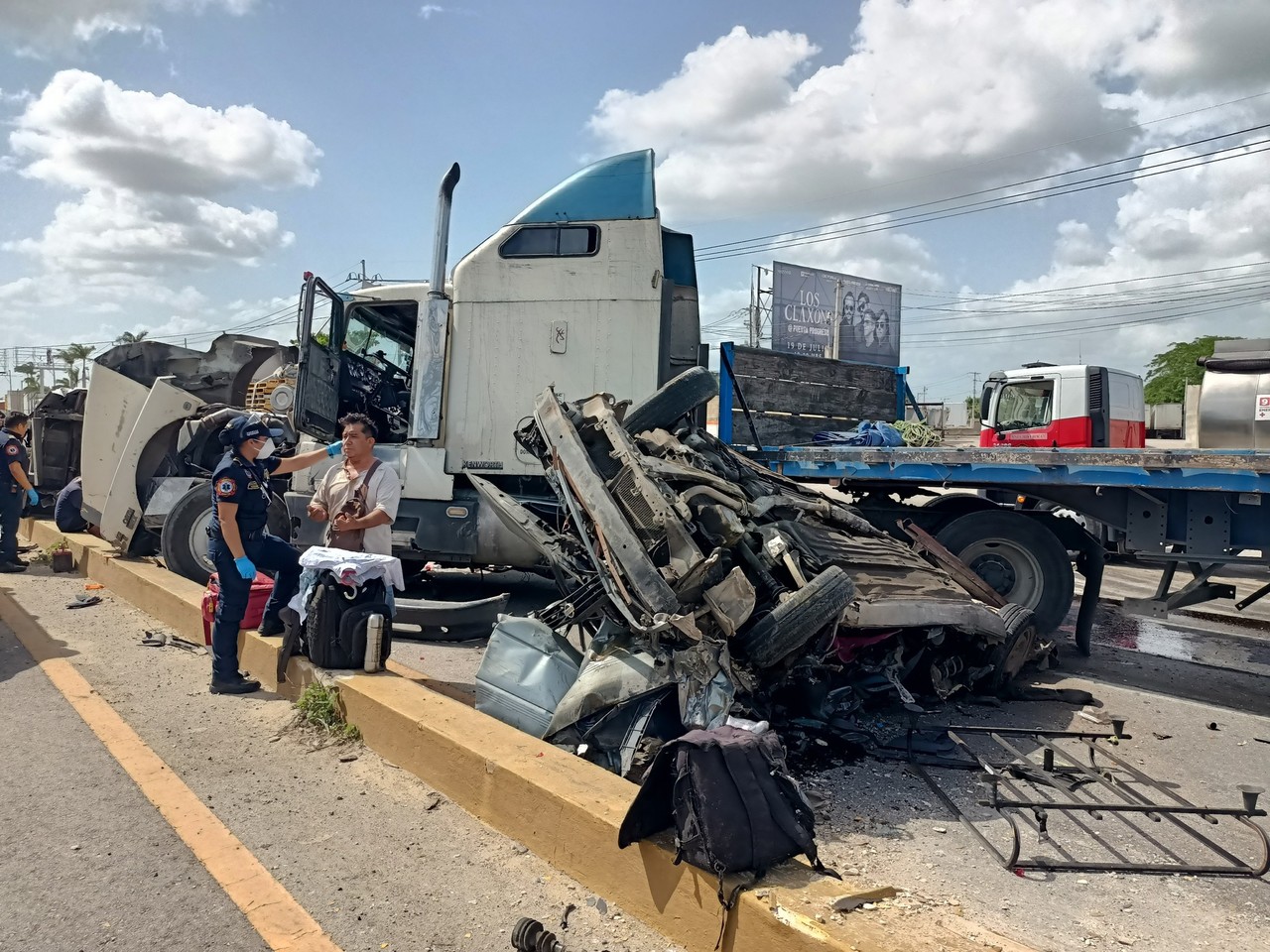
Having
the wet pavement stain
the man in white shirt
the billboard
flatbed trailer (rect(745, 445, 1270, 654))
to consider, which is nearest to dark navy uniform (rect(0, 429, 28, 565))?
the man in white shirt

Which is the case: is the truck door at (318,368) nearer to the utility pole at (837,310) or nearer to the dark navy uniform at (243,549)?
the dark navy uniform at (243,549)

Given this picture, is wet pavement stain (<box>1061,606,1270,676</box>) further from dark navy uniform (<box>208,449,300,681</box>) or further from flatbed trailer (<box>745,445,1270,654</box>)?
dark navy uniform (<box>208,449,300,681</box>)

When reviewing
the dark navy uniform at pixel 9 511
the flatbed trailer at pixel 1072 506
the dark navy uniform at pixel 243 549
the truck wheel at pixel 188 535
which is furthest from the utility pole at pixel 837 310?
the dark navy uniform at pixel 243 549

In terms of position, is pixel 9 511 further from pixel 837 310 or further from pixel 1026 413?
pixel 837 310

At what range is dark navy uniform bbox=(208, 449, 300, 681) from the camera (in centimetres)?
478

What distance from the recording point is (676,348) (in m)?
7.12

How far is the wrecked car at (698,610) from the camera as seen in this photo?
3604mm

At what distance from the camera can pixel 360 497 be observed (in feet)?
15.7

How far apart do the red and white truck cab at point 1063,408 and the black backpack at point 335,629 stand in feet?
29.6

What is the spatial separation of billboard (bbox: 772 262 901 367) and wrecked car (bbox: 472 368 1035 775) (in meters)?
20.2

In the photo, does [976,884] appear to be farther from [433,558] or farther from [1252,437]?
[433,558]

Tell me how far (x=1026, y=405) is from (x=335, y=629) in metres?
10.3

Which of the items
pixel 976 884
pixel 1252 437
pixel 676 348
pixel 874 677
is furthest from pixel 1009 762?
pixel 676 348

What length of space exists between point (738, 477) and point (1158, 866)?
9.07ft
